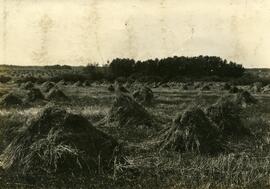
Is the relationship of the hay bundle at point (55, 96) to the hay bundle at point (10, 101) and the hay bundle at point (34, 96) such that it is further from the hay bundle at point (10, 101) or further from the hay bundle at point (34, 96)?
the hay bundle at point (10, 101)

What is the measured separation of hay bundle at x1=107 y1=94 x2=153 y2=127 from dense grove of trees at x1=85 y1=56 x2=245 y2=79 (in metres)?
60.5

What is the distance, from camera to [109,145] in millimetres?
11703

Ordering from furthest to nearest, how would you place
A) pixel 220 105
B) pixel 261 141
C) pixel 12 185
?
pixel 220 105, pixel 261 141, pixel 12 185

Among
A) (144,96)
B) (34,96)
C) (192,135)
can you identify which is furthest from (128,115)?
(144,96)

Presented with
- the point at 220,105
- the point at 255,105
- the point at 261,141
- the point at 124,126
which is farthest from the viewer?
the point at 255,105

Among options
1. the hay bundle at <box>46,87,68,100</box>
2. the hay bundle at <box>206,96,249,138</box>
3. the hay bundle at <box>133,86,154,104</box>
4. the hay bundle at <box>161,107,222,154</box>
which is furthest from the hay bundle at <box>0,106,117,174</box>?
the hay bundle at <box>46,87,68,100</box>

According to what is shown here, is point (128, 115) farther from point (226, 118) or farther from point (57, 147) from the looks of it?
point (57, 147)

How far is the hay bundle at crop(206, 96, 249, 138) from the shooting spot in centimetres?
1633

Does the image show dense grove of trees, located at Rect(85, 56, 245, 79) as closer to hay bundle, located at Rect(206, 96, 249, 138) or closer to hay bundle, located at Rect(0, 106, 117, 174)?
hay bundle, located at Rect(206, 96, 249, 138)

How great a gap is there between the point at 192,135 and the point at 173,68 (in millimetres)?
69012

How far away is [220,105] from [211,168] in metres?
6.21

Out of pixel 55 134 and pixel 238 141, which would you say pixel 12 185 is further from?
pixel 238 141

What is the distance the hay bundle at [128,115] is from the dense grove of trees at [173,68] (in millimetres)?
60486

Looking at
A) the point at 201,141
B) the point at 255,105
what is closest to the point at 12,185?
the point at 201,141
